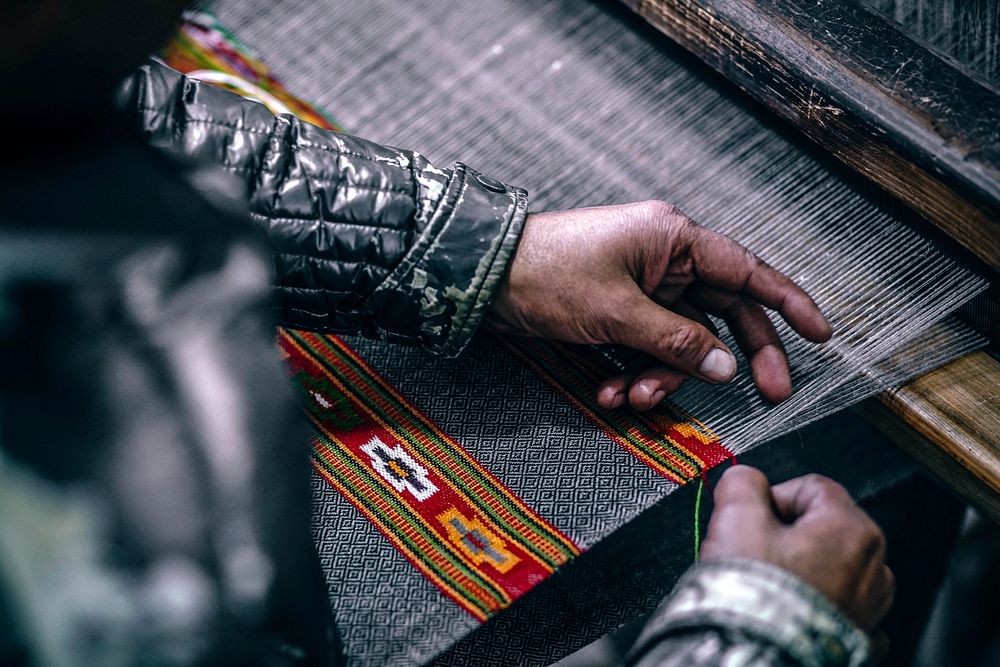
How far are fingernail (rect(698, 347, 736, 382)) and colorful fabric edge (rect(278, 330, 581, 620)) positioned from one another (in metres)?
0.26

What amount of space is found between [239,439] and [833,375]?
2.52ft

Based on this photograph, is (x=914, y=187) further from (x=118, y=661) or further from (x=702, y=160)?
(x=118, y=661)

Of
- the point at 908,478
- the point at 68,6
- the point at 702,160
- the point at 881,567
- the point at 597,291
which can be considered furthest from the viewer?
the point at 908,478

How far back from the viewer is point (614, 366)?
3.87ft

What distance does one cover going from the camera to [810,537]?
0.90 meters

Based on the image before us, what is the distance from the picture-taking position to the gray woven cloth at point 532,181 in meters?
1.05

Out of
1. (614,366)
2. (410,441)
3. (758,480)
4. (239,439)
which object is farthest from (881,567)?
(239,439)

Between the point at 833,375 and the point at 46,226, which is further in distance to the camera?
the point at 833,375

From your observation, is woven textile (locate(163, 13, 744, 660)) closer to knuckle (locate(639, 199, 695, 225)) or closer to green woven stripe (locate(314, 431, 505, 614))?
green woven stripe (locate(314, 431, 505, 614))

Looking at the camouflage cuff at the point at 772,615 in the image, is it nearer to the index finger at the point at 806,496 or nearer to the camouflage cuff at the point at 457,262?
the index finger at the point at 806,496

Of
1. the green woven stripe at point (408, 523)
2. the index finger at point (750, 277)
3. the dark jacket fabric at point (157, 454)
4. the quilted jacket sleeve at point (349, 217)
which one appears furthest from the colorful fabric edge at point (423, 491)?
the index finger at point (750, 277)

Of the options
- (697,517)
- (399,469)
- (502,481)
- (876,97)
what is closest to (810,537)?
(697,517)

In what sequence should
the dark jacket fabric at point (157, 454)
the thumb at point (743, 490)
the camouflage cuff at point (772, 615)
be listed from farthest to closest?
the thumb at point (743, 490) → the camouflage cuff at point (772, 615) → the dark jacket fabric at point (157, 454)

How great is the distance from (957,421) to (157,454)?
A: 3.09ft
